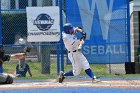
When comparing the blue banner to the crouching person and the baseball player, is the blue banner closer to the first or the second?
the baseball player

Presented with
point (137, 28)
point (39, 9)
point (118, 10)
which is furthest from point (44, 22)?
point (137, 28)

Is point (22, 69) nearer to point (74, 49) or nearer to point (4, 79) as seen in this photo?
point (74, 49)

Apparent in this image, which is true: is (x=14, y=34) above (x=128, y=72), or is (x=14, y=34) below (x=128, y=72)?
above

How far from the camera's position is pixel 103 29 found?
17.2m

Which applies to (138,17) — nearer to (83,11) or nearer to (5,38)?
(83,11)

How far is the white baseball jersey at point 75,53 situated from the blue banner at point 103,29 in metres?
4.07

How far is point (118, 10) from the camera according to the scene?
17.4 meters

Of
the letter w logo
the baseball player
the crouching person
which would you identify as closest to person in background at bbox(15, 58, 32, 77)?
the letter w logo

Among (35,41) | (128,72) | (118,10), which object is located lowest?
(128,72)

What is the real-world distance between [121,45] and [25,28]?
10.9 feet

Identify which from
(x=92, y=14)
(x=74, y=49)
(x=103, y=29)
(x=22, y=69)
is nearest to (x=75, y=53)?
(x=74, y=49)

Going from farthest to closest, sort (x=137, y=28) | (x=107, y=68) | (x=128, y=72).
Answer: (x=137, y=28), (x=107, y=68), (x=128, y=72)

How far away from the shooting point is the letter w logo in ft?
56.5

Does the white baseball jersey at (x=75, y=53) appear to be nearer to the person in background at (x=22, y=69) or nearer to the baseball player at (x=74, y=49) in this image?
the baseball player at (x=74, y=49)
